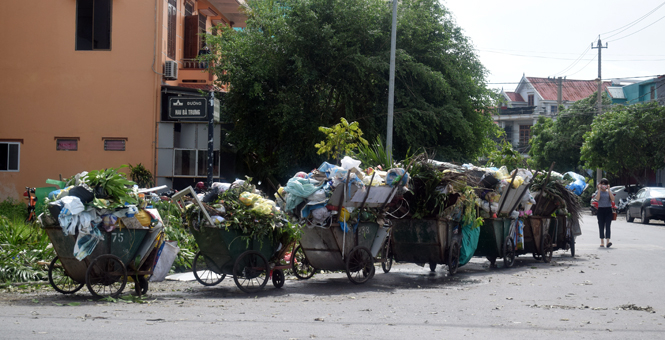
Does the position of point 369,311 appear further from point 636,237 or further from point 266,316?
point 636,237

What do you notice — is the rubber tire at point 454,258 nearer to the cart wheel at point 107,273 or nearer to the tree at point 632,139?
the cart wheel at point 107,273

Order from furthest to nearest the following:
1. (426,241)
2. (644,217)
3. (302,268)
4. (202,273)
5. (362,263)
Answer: (644,217), (302,268), (426,241), (202,273), (362,263)

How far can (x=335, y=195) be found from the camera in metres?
9.58

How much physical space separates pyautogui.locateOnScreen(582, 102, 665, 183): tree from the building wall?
26.9m

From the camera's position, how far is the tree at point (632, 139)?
117 ft

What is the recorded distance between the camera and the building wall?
63.9ft

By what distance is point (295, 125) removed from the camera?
19172 mm

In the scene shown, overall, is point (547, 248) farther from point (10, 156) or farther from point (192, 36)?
point (10, 156)

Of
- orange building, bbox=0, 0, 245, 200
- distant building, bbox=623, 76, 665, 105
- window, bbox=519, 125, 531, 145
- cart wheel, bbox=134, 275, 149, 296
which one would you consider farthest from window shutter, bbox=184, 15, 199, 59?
window, bbox=519, 125, 531, 145

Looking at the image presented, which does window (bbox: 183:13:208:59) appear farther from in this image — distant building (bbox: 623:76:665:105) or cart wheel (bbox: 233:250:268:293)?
distant building (bbox: 623:76:665:105)

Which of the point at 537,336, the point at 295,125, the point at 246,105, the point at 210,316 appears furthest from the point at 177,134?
the point at 537,336

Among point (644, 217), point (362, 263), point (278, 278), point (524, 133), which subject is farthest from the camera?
point (524, 133)

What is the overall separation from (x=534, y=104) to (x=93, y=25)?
2403 inches

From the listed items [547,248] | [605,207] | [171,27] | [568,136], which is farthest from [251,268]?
[568,136]
